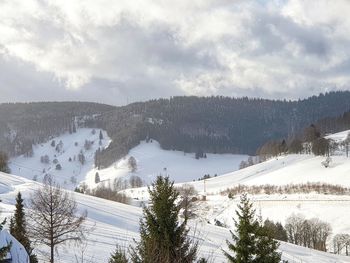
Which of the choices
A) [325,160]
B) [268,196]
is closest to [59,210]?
[268,196]

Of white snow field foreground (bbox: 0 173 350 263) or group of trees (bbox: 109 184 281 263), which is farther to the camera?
white snow field foreground (bbox: 0 173 350 263)

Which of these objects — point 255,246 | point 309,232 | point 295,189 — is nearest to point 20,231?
point 255,246

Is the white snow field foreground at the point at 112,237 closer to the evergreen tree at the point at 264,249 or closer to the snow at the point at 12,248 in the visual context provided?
the snow at the point at 12,248

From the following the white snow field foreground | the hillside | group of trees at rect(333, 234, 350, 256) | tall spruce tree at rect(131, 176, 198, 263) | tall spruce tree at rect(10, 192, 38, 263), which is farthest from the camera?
the hillside

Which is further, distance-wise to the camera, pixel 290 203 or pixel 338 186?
pixel 338 186

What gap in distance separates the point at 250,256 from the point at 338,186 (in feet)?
391

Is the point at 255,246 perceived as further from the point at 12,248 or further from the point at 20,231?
the point at 20,231

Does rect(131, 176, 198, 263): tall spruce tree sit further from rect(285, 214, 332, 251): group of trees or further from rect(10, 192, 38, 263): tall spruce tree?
rect(285, 214, 332, 251): group of trees

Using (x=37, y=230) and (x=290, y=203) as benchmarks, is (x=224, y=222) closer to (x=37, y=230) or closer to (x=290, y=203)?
(x=290, y=203)

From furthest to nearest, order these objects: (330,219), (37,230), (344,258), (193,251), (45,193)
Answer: (330,219) < (344,258) < (45,193) < (37,230) < (193,251)

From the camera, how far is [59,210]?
3009cm

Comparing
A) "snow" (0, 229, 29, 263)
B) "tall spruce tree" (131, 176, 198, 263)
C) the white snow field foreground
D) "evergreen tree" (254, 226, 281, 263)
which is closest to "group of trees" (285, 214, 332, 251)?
the white snow field foreground

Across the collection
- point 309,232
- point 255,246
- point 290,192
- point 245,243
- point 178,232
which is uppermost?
point 178,232

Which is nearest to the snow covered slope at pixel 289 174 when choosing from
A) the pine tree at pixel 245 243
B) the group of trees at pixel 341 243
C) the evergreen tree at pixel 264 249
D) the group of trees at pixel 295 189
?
the group of trees at pixel 295 189
